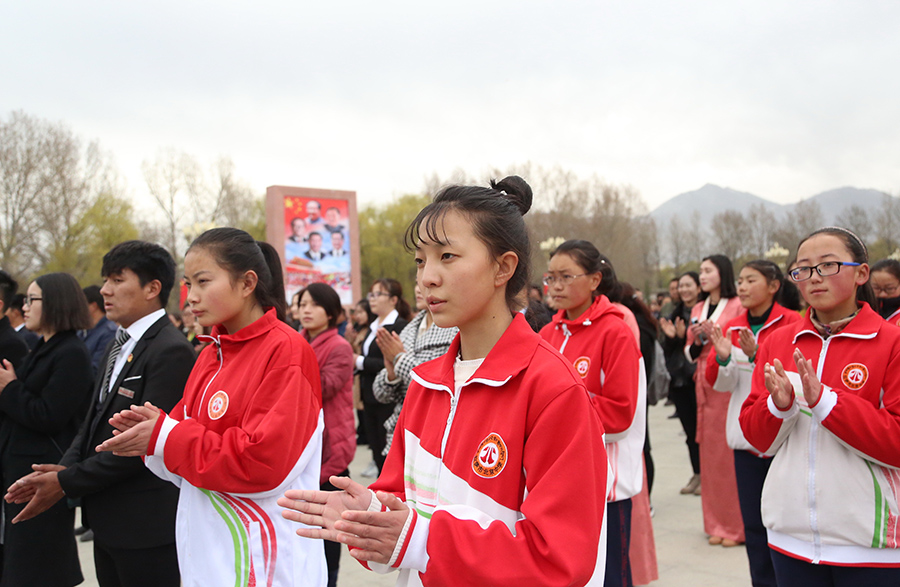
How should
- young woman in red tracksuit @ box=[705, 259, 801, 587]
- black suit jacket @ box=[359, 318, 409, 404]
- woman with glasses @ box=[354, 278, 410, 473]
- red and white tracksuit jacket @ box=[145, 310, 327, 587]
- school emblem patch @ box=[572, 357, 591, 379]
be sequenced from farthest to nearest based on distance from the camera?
woman with glasses @ box=[354, 278, 410, 473]
black suit jacket @ box=[359, 318, 409, 404]
young woman in red tracksuit @ box=[705, 259, 801, 587]
school emblem patch @ box=[572, 357, 591, 379]
red and white tracksuit jacket @ box=[145, 310, 327, 587]

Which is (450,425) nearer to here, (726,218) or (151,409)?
(151,409)

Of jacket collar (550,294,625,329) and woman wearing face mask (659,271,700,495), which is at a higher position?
jacket collar (550,294,625,329)

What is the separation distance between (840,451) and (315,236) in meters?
16.3

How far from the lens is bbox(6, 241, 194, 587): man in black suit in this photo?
2.94 meters

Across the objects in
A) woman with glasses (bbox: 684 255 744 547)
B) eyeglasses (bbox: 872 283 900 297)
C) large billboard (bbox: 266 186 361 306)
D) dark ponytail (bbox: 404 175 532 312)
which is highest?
large billboard (bbox: 266 186 361 306)

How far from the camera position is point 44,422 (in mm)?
3699

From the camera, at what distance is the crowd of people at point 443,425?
4.95 ft

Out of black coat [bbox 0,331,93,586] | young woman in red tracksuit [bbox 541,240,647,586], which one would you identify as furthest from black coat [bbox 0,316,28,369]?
young woman in red tracksuit [bbox 541,240,647,586]

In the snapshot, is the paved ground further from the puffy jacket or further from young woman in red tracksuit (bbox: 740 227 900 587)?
young woman in red tracksuit (bbox: 740 227 900 587)

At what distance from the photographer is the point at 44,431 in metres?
3.82

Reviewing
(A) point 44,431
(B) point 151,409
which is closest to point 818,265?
(B) point 151,409

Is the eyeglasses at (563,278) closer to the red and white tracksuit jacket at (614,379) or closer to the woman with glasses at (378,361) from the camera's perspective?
the red and white tracksuit jacket at (614,379)

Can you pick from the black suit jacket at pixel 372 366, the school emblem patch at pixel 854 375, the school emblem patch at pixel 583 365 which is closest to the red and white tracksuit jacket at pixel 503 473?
the school emblem patch at pixel 854 375

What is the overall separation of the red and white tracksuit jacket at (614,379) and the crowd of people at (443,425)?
1cm
